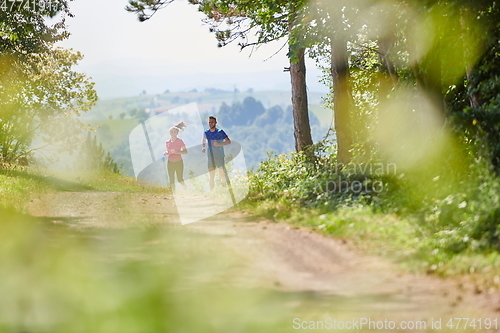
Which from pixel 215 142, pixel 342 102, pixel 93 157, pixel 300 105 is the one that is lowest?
pixel 93 157

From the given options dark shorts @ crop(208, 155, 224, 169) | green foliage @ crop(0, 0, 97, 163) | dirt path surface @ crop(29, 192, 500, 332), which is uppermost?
green foliage @ crop(0, 0, 97, 163)

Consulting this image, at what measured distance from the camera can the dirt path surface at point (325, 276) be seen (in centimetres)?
511

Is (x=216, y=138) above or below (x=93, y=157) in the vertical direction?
above

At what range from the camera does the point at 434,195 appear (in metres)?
9.22

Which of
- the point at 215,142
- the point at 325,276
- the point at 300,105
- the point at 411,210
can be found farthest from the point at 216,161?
the point at 325,276

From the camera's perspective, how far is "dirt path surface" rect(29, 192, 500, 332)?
16.8ft

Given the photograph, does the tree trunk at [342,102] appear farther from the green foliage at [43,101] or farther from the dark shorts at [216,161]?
the green foliage at [43,101]

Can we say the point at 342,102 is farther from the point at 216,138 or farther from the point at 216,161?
the point at 216,161

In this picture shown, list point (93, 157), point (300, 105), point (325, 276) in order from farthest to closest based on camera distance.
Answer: point (93, 157) < point (300, 105) < point (325, 276)

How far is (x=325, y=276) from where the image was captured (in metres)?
6.45

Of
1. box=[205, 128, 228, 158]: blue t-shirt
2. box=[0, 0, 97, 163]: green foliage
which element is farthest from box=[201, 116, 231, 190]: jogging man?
box=[0, 0, 97, 163]: green foliage

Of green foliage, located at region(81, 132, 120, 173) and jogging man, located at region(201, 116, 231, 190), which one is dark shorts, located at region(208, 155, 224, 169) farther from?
green foliage, located at region(81, 132, 120, 173)

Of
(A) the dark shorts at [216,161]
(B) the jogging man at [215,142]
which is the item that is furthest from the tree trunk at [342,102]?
(A) the dark shorts at [216,161]

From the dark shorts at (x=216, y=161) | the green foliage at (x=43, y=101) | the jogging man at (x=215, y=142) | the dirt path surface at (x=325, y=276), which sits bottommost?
the dirt path surface at (x=325, y=276)
